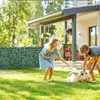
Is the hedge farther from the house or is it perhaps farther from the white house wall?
the white house wall

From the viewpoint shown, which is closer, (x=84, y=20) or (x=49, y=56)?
(x=49, y=56)

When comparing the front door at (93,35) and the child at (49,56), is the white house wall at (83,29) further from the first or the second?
the child at (49,56)

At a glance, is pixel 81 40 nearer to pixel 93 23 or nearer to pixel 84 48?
pixel 93 23

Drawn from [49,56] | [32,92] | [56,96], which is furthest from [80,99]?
[49,56]

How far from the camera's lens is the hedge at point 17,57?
15275mm

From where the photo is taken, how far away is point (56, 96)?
20.4ft

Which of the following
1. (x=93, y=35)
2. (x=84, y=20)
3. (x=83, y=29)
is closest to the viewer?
(x=93, y=35)

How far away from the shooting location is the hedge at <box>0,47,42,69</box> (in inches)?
601

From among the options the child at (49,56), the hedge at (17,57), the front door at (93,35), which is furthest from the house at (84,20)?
the child at (49,56)

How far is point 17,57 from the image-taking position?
15.5 meters

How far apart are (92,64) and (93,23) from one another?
1153 cm

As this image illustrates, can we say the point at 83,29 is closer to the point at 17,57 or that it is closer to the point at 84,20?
the point at 84,20

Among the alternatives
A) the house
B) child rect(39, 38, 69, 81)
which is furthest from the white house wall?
child rect(39, 38, 69, 81)

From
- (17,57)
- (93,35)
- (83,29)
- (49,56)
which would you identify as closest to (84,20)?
(83,29)
